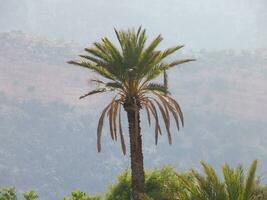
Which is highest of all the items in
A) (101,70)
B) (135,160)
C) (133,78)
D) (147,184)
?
(101,70)

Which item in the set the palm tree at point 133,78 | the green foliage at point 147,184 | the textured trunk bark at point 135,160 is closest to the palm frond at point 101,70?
the palm tree at point 133,78

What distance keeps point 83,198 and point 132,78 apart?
6.69 m

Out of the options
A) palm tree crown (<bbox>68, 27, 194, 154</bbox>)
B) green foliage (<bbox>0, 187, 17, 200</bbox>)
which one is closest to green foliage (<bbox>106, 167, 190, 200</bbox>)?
Result: green foliage (<bbox>0, 187, 17, 200</bbox>)

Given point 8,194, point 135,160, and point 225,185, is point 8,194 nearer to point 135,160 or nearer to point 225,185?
point 135,160

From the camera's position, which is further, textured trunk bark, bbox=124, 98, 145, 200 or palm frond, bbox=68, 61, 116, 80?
palm frond, bbox=68, 61, 116, 80

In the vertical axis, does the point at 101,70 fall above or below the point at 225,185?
above

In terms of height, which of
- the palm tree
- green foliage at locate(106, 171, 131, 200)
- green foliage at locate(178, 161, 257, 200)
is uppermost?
the palm tree

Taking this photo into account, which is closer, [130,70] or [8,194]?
[130,70]

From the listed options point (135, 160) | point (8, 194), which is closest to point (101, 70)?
point (135, 160)

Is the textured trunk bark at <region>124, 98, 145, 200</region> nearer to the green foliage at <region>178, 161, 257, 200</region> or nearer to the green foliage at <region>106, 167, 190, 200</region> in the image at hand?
the green foliage at <region>106, 167, 190, 200</region>

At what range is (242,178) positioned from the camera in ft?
53.3

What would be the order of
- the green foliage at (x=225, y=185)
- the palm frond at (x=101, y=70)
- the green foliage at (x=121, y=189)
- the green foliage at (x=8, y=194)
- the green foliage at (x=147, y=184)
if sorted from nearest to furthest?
the green foliage at (x=225, y=185) → the palm frond at (x=101, y=70) → the green foliage at (x=8, y=194) → the green foliage at (x=147, y=184) → the green foliage at (x=121, y=189)

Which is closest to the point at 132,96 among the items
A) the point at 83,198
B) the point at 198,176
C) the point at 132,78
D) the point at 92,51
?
the point at 132,78

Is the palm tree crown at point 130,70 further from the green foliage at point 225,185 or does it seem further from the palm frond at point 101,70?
the green foliage at point 225,185
